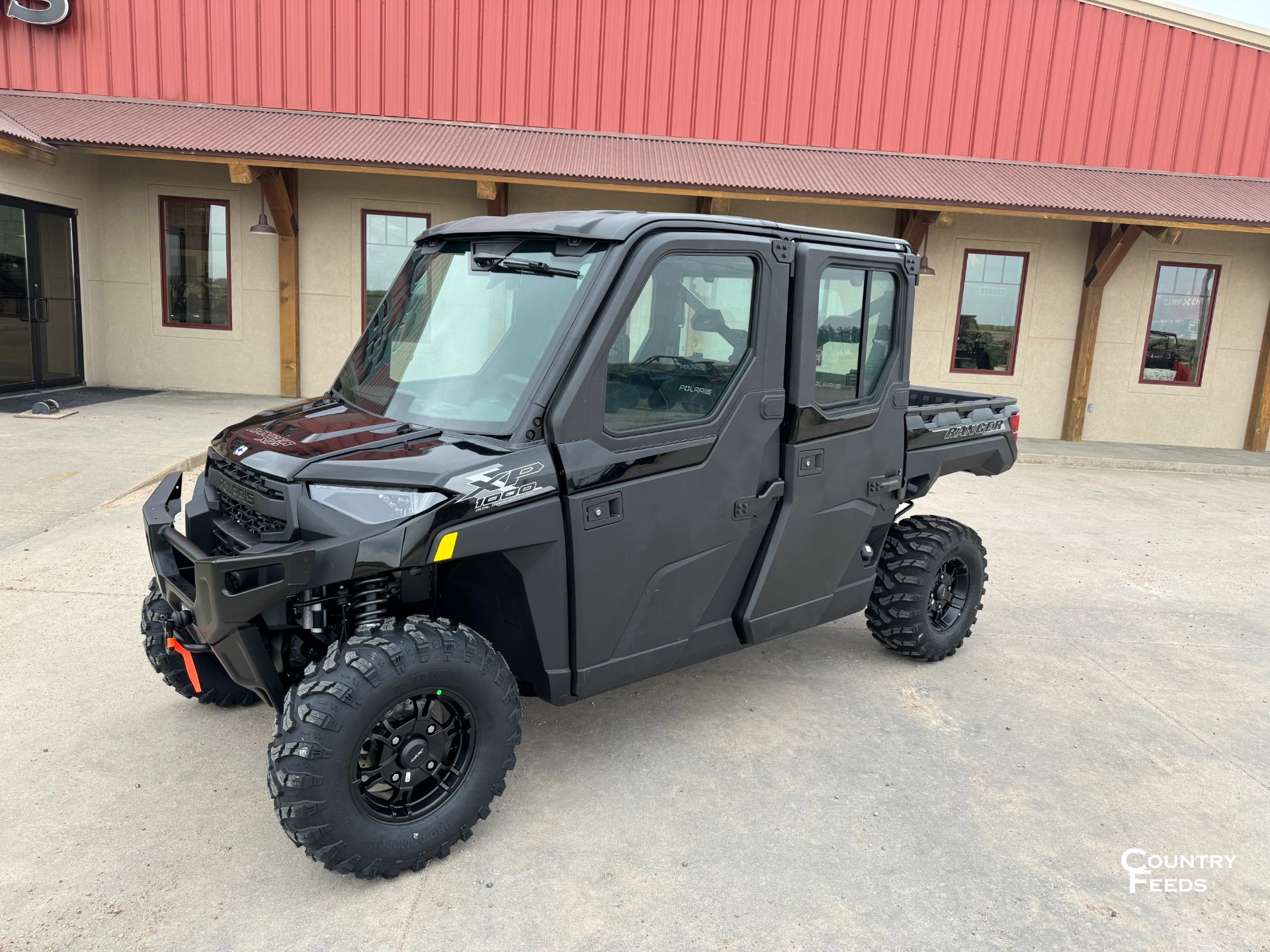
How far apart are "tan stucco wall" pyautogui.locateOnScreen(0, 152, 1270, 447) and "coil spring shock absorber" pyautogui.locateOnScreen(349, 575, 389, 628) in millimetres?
11040

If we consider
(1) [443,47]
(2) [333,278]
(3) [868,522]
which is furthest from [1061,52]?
(3) [868,522]

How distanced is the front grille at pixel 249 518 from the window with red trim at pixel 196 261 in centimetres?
1142

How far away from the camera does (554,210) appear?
13.6m

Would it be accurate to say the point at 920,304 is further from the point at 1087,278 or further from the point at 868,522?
the point at 868,522

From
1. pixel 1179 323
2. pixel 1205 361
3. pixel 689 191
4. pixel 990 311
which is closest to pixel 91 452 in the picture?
pixel 689 191

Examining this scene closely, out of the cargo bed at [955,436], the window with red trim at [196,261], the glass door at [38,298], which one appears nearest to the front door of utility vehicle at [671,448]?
the cargo bed at [955,436]

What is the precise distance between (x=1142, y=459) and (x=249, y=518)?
1220 centimetres

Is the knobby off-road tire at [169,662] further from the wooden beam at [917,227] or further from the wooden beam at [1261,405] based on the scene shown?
the wooden beam at [1261,405]

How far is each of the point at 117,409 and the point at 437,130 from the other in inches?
222

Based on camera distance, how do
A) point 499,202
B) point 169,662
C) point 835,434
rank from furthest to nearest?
point 499,202 → point 835,434 → point 169,662

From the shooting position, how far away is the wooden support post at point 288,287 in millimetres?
Result: 12609

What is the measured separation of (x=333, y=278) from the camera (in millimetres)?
13172

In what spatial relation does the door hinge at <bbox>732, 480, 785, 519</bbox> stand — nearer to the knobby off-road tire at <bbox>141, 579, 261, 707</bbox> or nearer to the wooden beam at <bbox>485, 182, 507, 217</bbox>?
the knobby off-road tire at <bbox>141, 579, 261, 707</bbox>

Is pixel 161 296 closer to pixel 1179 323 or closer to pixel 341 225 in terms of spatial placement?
pixel 341 225
